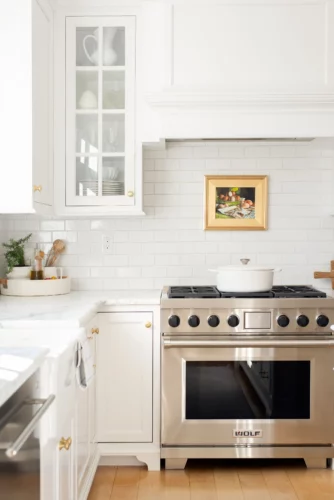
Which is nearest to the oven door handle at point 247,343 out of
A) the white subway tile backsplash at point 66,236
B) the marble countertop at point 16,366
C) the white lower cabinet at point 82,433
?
the white lower cabinet at point 82,433

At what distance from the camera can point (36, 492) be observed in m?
1.73

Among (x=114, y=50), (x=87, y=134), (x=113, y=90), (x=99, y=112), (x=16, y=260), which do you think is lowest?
(x=16, y=260)

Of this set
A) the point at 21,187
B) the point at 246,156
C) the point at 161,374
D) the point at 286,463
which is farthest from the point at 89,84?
the point at 286,463

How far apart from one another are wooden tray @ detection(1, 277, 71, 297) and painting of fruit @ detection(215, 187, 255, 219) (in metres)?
1.12

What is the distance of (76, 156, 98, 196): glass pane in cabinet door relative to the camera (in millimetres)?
3305

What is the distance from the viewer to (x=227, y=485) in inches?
116

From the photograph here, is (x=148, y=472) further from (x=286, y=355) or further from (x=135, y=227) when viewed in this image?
(x=135, y=227)

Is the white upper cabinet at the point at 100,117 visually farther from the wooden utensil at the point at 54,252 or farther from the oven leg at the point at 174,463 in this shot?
the oven leg at the point at 174,463

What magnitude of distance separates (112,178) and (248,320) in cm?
112

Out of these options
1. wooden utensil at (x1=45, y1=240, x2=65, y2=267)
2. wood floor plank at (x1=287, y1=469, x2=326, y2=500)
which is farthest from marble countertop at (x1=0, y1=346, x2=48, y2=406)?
wooden utensil at (x1=45, y1=240, x2=65, y2=267)

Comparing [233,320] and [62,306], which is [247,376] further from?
[62,306]

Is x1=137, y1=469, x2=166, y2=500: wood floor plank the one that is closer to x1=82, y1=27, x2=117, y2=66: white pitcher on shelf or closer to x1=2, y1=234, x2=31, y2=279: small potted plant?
x1=2, y1=234, x2=31, y2=279: small potted plant

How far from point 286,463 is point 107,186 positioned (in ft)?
6.15

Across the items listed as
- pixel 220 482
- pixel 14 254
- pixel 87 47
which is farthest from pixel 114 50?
pixel 220 482
